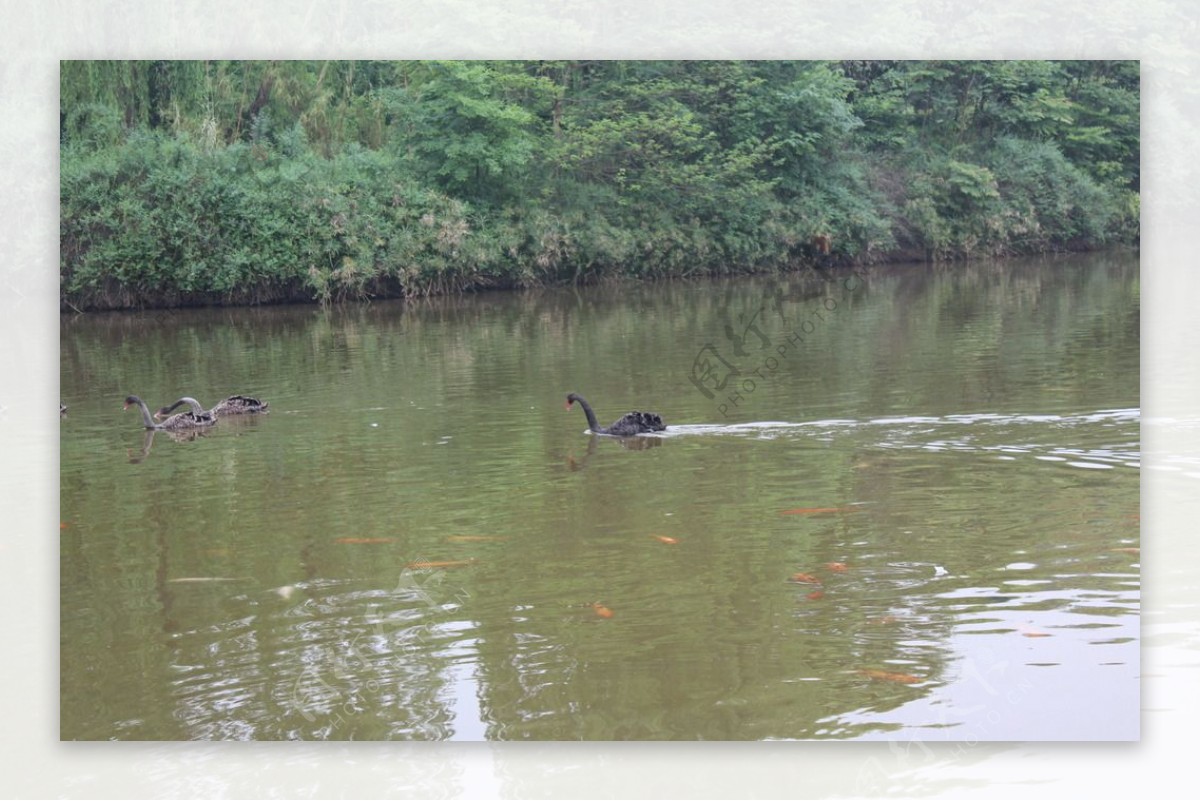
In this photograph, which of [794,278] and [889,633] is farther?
[794,278]

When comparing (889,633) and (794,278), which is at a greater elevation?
(794,278)

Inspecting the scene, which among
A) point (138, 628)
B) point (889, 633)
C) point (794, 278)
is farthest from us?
point (794, 278)

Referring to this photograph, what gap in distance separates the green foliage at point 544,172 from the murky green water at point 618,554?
528 centimetres

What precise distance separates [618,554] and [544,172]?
16365mm

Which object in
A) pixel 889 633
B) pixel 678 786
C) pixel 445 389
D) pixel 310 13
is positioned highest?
pixel 310 13

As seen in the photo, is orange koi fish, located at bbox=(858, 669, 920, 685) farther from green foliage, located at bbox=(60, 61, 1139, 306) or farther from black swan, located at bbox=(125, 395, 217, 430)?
green foliage, located at bbox=(60, 61, 1139, 306)

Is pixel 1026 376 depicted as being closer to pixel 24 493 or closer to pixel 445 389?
pixel 445 389

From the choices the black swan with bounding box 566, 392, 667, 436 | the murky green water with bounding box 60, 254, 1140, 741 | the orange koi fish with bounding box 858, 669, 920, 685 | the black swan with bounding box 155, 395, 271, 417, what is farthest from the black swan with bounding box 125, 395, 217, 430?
the orange koi fish with bounding box 858, 669, 920, 685

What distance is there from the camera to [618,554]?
8.25 metres

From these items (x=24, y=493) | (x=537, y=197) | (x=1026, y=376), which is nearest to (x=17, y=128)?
(x=24, y=493)

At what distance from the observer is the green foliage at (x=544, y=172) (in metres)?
20.7

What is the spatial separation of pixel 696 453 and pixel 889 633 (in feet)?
14.9

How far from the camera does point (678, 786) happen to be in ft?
18.9

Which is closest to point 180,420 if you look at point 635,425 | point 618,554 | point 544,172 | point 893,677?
point 635,425
